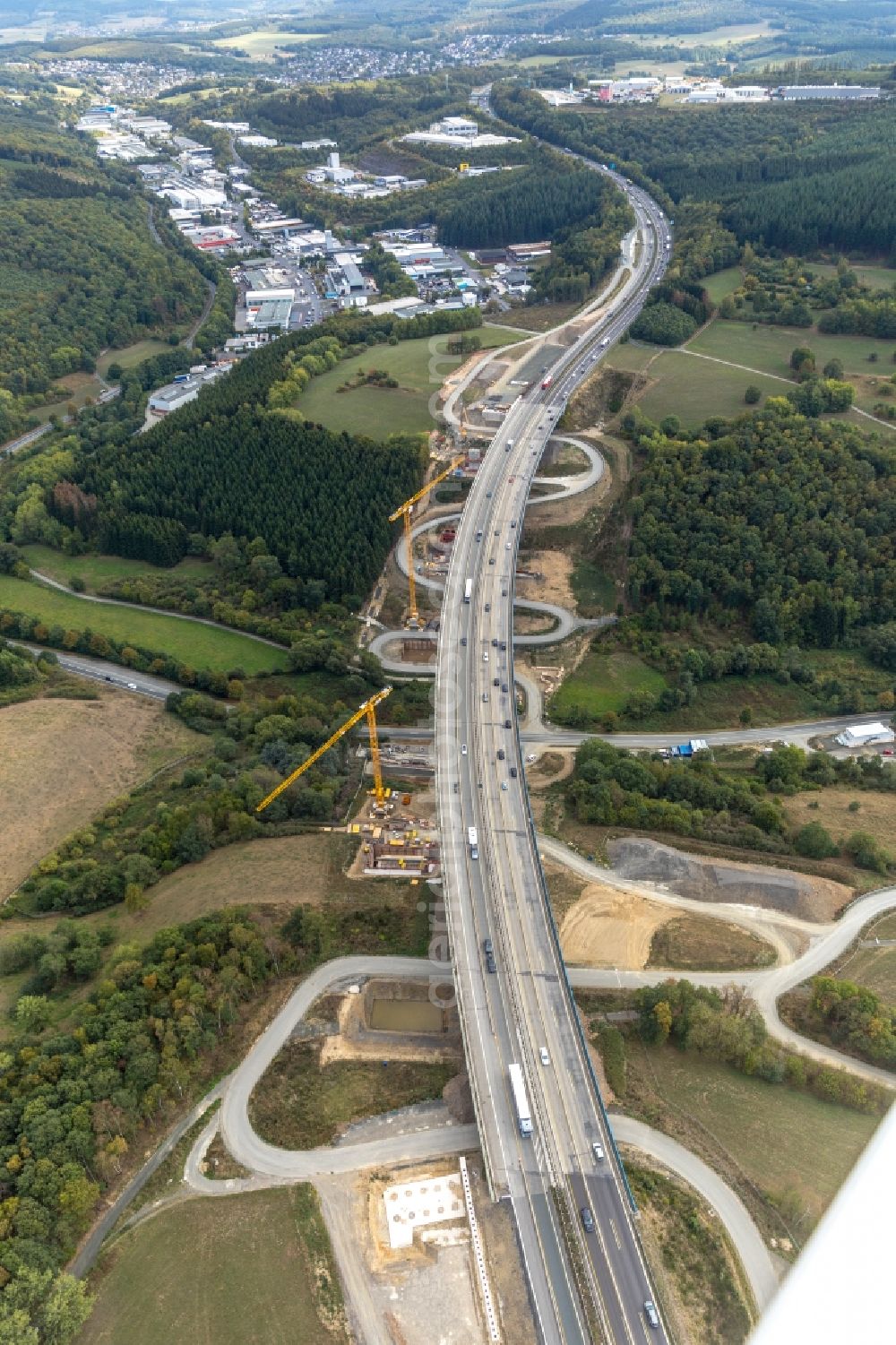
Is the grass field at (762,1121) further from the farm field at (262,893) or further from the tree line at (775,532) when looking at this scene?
the tree line at (775,532)

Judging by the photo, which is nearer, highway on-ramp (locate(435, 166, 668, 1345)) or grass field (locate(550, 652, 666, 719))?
highway on-ramp (locate(435, 166, 668, 1345))

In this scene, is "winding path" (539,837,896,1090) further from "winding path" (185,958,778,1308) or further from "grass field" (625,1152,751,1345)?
"grass field" (625,1152,751,1345)

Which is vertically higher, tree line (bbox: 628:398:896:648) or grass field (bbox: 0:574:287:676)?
tree line (bbox: 628:398:896:648)

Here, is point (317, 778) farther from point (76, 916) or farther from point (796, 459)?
point (796, 459)

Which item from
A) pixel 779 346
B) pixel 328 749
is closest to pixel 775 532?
pixel 779 346

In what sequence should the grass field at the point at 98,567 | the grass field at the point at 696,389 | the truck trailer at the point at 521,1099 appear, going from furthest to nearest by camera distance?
the grass field at the point at 696,389 < the grass field at the point at 98,567 < the truck trailer at the point at 521,1099

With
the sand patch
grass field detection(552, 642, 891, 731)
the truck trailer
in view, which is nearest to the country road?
the truck trailer

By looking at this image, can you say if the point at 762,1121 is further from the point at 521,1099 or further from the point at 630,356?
the point at 630,356

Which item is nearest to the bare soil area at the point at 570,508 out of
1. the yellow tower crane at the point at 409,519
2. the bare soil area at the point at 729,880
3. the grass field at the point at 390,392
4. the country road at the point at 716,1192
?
the yellow tower crane at the point at 409,519
